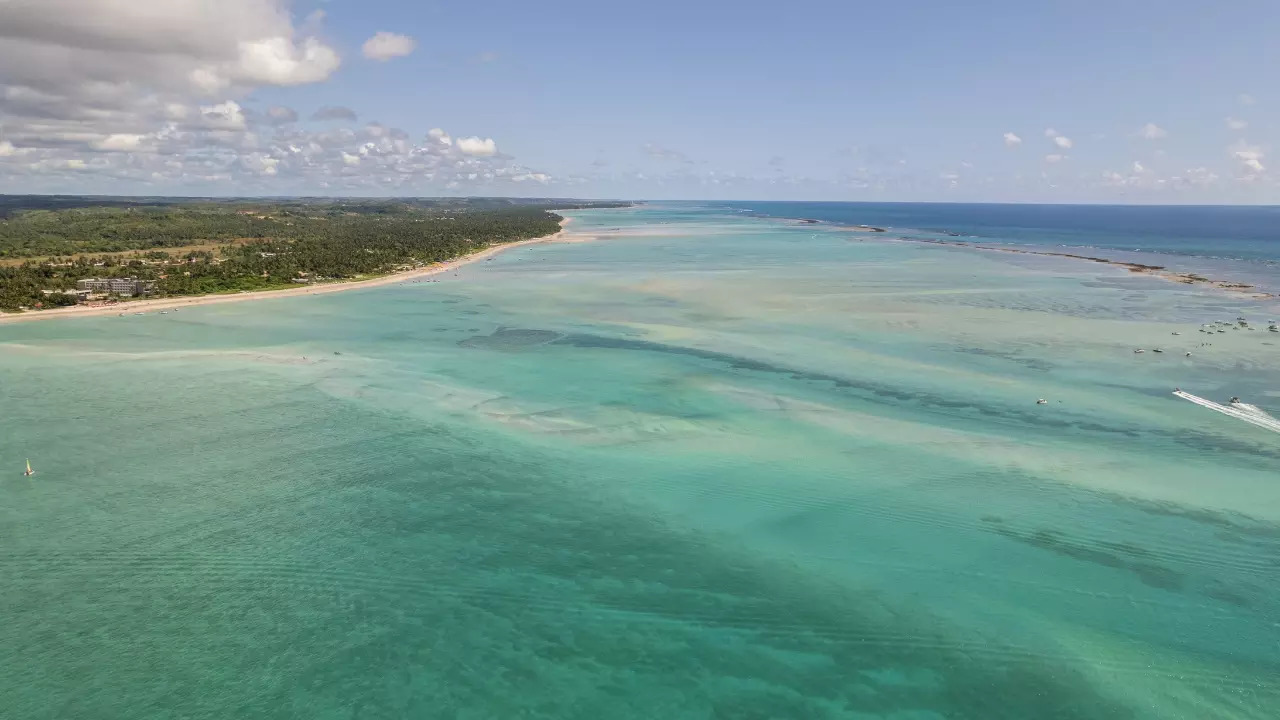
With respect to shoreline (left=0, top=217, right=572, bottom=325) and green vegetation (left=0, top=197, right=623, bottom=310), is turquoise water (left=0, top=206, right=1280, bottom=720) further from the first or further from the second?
green vegetation (left=0, top=197, right=623, bottom=310)

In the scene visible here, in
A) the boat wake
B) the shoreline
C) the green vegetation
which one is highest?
the green vegetation

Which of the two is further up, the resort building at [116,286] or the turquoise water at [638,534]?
the resort building at [116,286]

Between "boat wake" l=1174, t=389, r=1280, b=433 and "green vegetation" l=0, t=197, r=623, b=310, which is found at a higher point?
"green vegetation" l=0, t=197, r=623, b=310

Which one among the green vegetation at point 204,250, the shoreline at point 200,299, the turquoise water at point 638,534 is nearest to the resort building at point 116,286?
the green vegetation at point 204,250

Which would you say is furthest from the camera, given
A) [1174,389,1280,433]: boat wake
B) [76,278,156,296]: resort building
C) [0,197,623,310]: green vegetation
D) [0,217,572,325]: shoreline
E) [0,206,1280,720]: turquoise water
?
[0,197,623,310]: green vegetation

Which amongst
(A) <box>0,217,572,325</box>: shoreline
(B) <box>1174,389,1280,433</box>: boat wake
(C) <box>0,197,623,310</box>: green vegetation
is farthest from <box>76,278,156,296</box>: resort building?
(B) <box>1174,389,1280,433</box>: boat wake

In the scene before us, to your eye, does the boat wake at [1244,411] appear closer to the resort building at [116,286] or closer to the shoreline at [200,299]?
the shoreline at [200,299]
